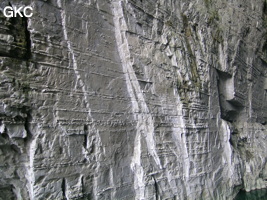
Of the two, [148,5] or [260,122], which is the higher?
[148,5]

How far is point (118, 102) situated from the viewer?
666 cm

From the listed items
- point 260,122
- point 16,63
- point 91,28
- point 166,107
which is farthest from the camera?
point 260,122

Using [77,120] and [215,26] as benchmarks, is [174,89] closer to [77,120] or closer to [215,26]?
[77,120]

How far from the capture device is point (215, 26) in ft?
37.9

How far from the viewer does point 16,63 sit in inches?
191

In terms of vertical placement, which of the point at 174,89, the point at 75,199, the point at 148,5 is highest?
the point at 148,5

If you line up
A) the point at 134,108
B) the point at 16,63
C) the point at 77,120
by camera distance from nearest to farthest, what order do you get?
the point at 16,63, the point at 77,120, the point at 134,108

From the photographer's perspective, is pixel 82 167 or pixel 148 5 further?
pixel 148 5

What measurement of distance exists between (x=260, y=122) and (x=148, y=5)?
408 inches

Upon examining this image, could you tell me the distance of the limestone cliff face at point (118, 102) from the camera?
190 inches

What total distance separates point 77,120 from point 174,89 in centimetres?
362

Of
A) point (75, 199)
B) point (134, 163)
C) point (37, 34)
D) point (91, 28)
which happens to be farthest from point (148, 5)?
point (75, 199)

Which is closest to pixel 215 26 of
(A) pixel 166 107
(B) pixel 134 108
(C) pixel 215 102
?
(C) pixel 215 102

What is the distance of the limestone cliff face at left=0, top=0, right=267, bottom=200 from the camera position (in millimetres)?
4836
